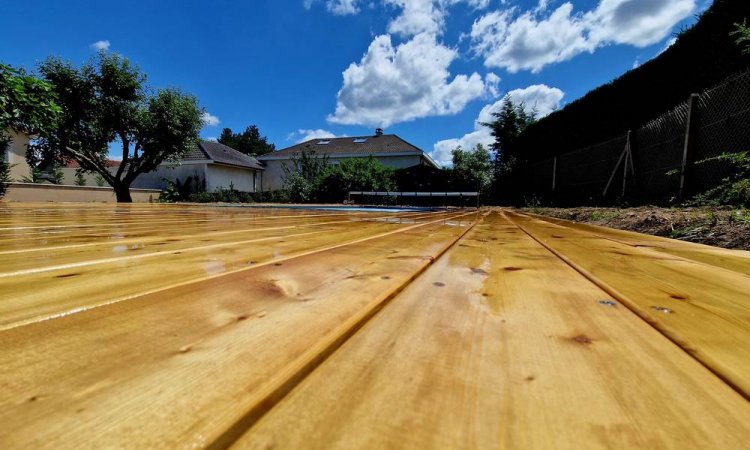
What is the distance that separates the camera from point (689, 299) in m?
0.64

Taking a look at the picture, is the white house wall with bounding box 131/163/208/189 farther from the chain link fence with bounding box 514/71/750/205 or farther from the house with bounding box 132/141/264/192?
the chain link fence with bounding box 514/71/750/205

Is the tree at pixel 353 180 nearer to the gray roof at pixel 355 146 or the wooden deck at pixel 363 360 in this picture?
the gray roof at pixel 355 146

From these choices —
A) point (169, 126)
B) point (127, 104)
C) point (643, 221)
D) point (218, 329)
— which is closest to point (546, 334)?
point (218, 329)

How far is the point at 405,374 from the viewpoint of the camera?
0.35 m

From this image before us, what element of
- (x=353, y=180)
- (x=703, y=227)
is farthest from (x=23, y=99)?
(x=353, y=180)

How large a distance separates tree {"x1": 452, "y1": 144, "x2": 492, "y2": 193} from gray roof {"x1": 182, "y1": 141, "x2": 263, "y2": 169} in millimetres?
12199

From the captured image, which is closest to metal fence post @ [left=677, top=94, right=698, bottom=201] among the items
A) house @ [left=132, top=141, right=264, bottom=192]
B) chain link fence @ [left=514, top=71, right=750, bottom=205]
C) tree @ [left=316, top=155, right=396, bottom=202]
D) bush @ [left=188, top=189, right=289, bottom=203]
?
chain link fence @ [left=514, top=71, right=750, bottom=205]

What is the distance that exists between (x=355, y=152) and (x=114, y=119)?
11.0m

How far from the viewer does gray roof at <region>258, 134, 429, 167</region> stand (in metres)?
18.8

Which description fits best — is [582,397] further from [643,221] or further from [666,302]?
[643,221]

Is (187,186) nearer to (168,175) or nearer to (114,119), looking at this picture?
(168,175)

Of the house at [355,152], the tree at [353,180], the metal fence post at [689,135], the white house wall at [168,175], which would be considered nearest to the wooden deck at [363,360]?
the metal fence post at [689,135]

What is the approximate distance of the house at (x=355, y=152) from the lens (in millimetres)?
18375

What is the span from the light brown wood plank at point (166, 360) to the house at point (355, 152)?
17025mm
